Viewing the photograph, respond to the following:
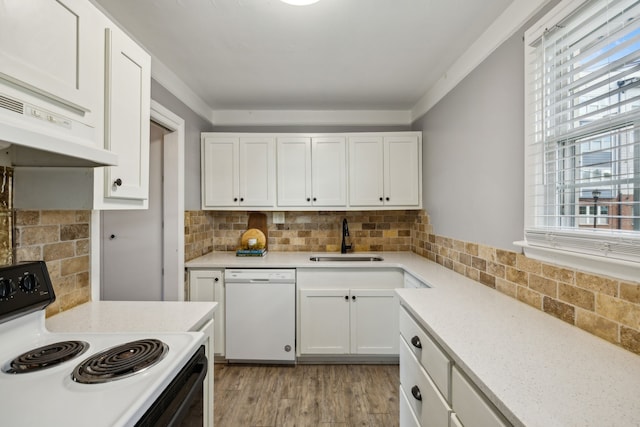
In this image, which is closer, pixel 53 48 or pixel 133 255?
pixel 53 48

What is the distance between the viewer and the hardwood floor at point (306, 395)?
1.90 meters

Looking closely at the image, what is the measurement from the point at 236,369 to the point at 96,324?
5.24 feet

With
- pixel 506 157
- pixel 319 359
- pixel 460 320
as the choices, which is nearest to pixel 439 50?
pixel 506 157

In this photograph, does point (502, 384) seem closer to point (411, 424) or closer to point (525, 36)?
point (411, 424)

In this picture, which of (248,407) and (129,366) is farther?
(248,407)

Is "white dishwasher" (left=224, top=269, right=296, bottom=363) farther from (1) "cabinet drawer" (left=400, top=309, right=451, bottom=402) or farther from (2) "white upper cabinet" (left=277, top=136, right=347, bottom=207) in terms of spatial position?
(1) "cabinet drawer" (left=400, top=309, right=451, bottom=402)

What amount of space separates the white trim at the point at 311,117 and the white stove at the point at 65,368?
2.38 metres

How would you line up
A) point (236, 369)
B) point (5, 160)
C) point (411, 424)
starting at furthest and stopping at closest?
point (236, 369) → point (411, 424) → point (5, 160)

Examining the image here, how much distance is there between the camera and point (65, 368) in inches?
33.7

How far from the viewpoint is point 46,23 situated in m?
0.90

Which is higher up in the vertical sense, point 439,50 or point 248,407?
point 439,50

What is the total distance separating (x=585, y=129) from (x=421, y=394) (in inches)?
49.4

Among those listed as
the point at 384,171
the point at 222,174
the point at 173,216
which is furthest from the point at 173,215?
the point at 384,171

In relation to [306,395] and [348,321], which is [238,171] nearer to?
[348,321]
